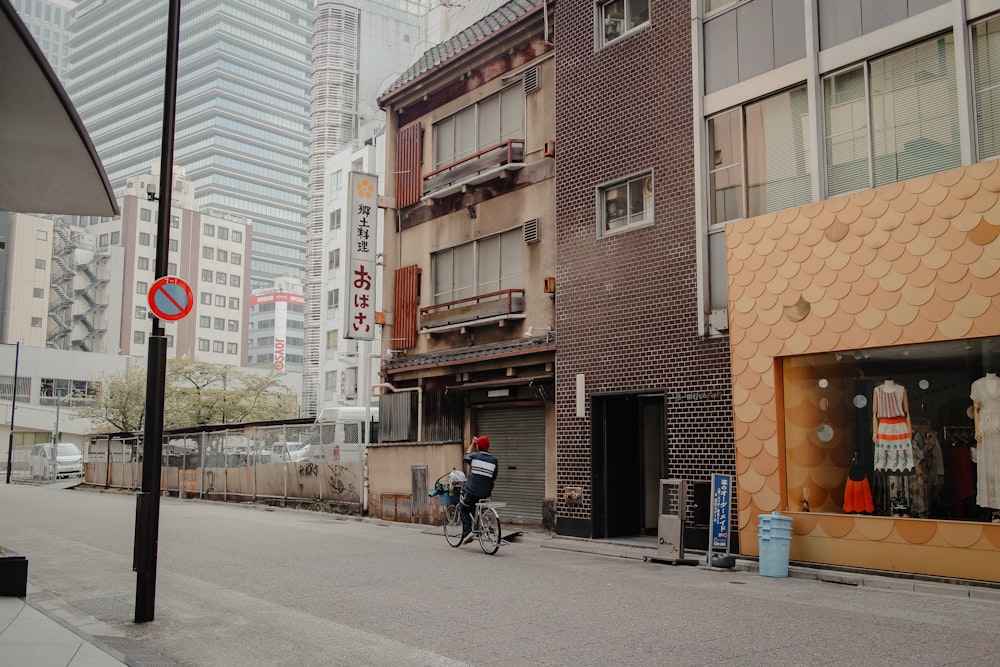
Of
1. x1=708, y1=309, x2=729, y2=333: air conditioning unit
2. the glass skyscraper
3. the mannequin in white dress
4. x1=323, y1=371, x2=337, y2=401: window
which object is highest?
the glass skyscraper

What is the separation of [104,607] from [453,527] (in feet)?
24.2

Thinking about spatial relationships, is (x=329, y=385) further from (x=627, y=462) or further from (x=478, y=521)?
(x=478, y=521)

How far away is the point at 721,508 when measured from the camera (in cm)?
1390

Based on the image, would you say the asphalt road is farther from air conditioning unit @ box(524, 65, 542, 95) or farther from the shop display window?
air conditioning unit @ box(524, 65, 542, 95)

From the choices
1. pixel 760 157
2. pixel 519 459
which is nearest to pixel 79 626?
pixel 760 157

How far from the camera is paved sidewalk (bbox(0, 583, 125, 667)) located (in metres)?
6.86

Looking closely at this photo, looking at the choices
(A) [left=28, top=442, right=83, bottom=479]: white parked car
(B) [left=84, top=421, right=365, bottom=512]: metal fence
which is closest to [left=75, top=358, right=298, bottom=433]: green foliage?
(A) [left=28, top=442, right=83, bottom=479]: white parked car

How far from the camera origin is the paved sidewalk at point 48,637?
6.86 metres

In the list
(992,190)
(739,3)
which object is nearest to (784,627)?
(992,190)

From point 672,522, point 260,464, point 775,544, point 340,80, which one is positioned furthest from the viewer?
point 340,80

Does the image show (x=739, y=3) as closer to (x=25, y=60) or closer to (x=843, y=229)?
(x=843, y=229)

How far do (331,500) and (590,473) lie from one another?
9624 mm

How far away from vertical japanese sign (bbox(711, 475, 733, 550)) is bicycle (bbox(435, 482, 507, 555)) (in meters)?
3.50

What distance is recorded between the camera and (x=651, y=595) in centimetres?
1059
